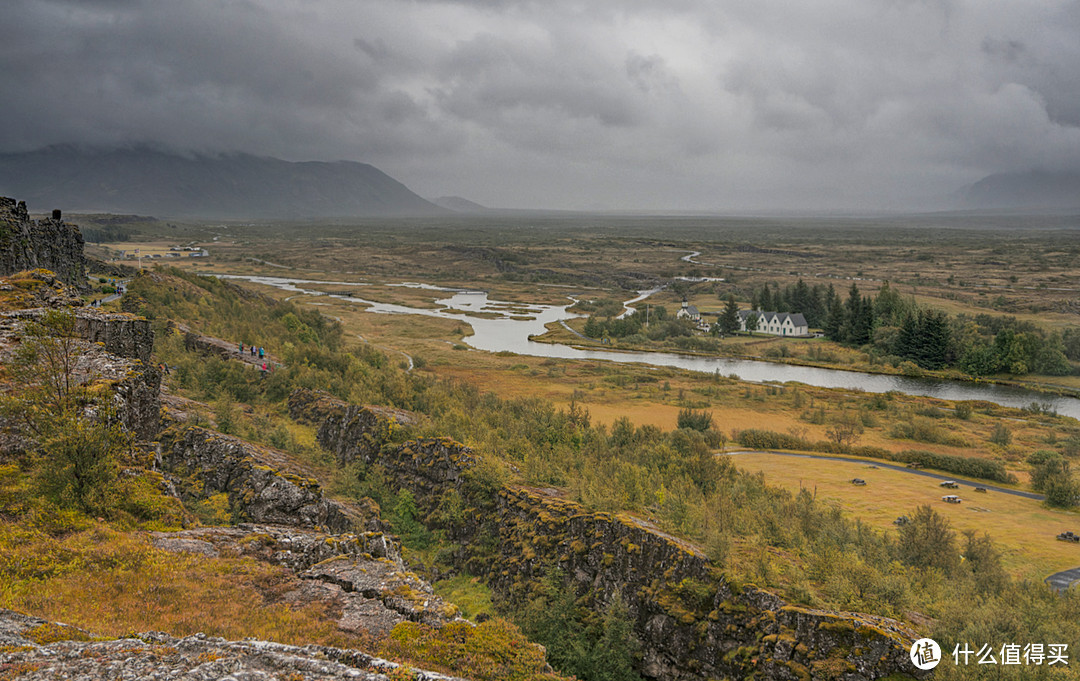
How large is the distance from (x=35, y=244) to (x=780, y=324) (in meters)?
107

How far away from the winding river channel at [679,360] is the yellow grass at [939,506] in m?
37.1

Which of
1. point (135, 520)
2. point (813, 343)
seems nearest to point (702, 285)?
point (813, 343)

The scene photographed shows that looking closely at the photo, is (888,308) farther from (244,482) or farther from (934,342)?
(244,482)

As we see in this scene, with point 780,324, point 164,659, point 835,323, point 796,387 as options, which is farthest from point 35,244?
point 835,323

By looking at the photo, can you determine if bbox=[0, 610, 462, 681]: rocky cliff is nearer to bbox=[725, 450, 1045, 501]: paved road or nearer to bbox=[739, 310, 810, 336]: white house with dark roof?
bbox=[725, 450, 1045, 501]: paved road

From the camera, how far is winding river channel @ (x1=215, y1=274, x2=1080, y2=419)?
74.1m

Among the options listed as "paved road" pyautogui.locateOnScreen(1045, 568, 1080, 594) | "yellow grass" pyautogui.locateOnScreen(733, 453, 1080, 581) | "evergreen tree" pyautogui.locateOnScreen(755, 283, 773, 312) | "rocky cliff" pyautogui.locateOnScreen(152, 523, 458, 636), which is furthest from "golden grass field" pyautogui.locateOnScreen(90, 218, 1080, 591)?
"rocky cliff" pyautogui.locateOnScreen(152, 523, 458, 636)

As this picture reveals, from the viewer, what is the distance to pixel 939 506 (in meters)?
35.6

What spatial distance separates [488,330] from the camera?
105 meters

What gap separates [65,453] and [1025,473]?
5616 cm

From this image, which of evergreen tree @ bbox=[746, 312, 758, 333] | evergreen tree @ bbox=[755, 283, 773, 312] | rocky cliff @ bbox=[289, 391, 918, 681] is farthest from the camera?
evergreen tree @ bbox=[755, 283, 773, 312]

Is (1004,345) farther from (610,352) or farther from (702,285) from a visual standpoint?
(702,285)

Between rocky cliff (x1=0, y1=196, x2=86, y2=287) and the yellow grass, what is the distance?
45.6m

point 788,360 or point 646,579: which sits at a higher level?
point 646,579
